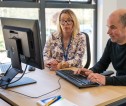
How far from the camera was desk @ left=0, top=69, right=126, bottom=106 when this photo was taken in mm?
1349

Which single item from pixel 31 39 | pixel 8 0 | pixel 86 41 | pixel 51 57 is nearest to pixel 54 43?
pixel 51 57

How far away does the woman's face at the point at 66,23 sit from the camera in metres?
2.53

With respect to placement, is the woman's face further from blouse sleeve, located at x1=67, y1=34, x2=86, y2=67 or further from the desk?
the desk

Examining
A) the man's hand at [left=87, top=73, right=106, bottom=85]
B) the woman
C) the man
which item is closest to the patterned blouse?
the woman

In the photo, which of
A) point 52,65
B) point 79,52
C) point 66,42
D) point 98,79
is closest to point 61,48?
point 66,42

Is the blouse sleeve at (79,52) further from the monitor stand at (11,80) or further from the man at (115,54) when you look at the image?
the monitor stand at (11,80)

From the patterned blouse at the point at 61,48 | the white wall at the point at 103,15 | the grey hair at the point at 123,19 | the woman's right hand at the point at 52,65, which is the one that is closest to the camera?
the grey hair at the point at 123,19

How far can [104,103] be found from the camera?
1.33 m

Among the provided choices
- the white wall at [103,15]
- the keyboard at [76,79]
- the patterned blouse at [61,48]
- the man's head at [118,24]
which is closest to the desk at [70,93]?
the keyboard at [76,79]

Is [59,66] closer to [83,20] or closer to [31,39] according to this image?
[31,39]

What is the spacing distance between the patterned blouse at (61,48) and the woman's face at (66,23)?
0.11 m

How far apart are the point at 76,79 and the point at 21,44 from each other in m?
0.50

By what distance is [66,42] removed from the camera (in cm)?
256

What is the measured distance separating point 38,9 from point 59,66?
119 cm
